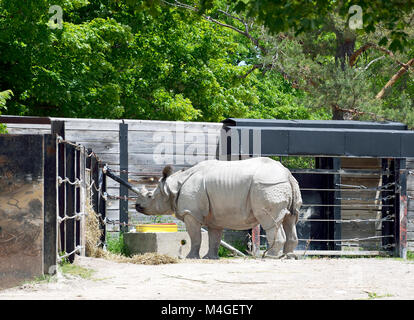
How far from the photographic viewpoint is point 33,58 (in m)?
20.2

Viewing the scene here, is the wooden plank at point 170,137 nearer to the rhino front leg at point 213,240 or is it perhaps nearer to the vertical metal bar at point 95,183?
the vertical metal bar at point 95,183

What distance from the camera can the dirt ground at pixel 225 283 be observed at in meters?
7.07

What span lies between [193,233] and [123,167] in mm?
2542

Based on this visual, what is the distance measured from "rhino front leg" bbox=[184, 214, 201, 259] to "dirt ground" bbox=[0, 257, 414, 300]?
2253 millimetres

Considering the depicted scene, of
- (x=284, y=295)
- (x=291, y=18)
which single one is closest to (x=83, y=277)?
(x=284, y=295)

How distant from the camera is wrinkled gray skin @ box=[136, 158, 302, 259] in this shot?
12.3m

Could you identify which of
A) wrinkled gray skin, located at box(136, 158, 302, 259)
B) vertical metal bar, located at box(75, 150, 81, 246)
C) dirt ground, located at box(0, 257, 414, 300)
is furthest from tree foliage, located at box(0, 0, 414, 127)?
dirt ground, located at box(0, 257, 414, 300)

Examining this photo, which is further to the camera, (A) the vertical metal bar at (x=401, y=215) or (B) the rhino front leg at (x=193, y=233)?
(A) the vertical metal bar at (x=401, y=215)

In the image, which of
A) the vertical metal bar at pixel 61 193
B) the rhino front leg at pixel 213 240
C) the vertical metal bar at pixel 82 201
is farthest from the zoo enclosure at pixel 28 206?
the rhino front leg at pixel 213 240

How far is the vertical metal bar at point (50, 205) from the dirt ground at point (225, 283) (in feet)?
0.68

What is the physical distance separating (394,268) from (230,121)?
5658mm

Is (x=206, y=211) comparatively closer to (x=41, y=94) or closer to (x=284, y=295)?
(x=284, y=295)

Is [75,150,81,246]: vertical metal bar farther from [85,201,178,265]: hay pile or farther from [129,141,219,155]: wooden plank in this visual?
[129,141,219,155]: wooden plank
